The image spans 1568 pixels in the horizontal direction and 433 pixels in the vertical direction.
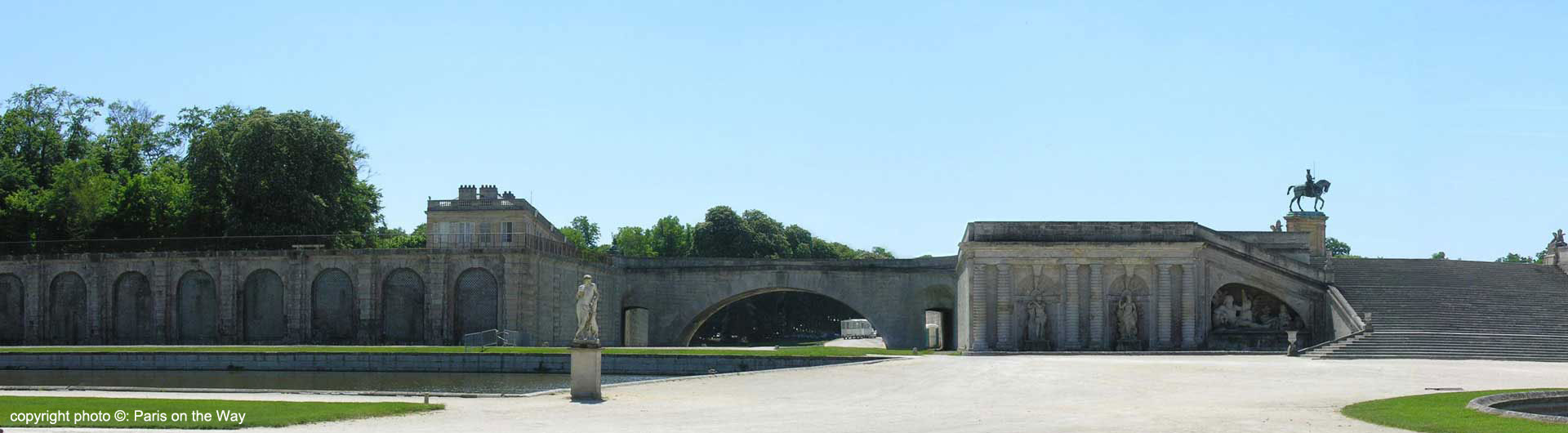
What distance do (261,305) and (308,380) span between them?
2560cm

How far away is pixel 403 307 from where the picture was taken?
63.2m

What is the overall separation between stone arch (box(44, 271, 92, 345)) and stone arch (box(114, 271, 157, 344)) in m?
1.43

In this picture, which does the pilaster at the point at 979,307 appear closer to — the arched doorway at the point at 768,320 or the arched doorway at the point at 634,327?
the arched doorway at the point at 634,327

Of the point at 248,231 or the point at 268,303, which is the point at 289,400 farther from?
the point at 248,231

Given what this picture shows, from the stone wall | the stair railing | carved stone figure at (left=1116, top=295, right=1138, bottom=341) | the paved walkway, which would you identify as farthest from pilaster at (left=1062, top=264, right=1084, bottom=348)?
the stone wall

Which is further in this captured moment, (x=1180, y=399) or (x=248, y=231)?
(x=248, y=231)

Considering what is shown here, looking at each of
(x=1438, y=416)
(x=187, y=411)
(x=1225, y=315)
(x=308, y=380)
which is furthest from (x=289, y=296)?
(x=1438, y=416)

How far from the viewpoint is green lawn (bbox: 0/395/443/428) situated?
21.9m

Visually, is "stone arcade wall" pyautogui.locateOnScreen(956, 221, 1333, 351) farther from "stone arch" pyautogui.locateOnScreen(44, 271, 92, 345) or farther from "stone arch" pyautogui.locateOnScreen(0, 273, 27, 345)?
"stone arch" pyautogui.locateOnScreen(0, 273, 27, 345)

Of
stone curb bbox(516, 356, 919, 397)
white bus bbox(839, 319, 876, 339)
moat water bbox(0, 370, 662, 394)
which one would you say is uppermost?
stone curb bbox(516, 356, 919, 397)

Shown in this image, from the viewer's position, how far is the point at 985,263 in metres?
54.2

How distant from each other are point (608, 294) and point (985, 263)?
20.2m

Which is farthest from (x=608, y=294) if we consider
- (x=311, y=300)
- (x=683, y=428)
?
(x=683, y=428)

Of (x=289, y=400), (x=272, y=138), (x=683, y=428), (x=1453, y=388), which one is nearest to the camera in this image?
(x=683, y=428)
